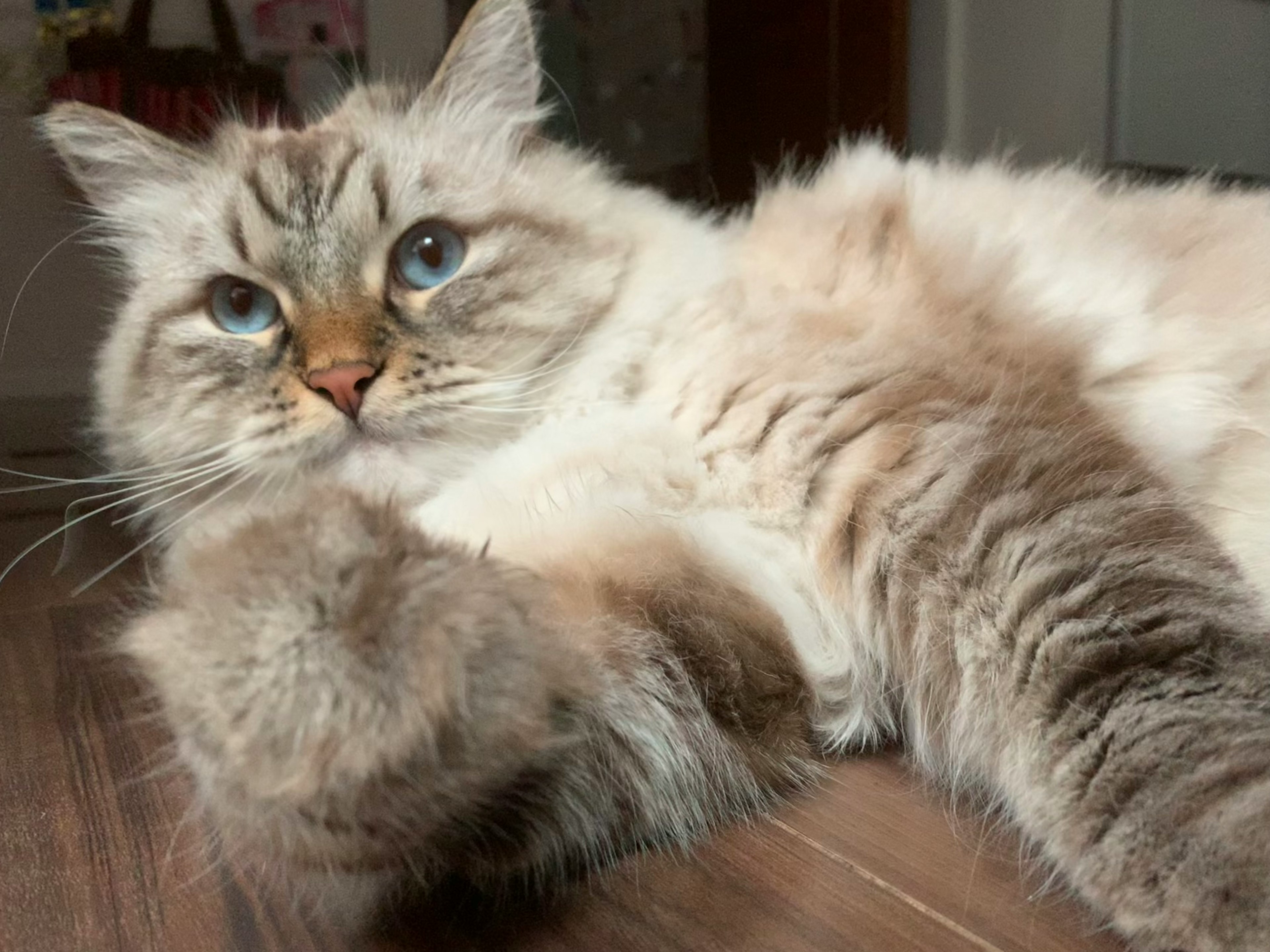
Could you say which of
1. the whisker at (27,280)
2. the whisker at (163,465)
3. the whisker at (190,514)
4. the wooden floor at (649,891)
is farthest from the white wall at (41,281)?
the wooden floor at (649,891)

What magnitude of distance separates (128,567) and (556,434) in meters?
1.35

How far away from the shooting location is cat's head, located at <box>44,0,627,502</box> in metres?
1.17

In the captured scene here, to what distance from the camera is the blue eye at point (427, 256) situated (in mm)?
1267

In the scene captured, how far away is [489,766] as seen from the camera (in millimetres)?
664

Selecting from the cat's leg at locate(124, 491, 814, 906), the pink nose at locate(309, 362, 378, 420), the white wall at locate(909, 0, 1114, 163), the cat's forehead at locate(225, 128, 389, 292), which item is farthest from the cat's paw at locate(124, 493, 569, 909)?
the white wall at locate(909, 0, 1114, 163)

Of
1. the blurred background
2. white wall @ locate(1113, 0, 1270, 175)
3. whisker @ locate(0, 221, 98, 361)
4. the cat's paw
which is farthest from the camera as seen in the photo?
white wall @ locate(1113, 0, 1270, 175)

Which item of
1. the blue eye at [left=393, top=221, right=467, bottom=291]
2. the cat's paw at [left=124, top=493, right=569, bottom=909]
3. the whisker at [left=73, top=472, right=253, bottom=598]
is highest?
the blue eye at [left=393, top=221, right=467, bottom=291]

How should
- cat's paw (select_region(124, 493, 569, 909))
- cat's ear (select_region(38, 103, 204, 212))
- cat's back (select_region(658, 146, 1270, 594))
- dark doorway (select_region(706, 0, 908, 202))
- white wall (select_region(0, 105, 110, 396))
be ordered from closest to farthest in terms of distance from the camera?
cat's paw (select_region(124, 493, 569, 909)) → cat's back (select_region(658, 146, 1270, 594)) → cat's ear (select_region(38, 103, 204, 212)) → white wall (select_region(0, 105, 110, 396)) → dark doorway (select_region(706, 0, 908, 202))

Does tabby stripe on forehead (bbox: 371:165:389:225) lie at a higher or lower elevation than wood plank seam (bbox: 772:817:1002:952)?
higher

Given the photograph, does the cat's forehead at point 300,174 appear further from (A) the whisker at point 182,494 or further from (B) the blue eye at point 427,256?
(A) the whisker at point 182,494

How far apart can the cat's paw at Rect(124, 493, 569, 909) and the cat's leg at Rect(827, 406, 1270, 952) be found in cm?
41

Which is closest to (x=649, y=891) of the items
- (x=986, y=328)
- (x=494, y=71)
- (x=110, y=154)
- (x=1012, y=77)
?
(x=986, y=328)

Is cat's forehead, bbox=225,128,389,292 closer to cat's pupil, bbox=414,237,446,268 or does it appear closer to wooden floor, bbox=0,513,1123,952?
cat's pupil, bbox=414,237,446,268

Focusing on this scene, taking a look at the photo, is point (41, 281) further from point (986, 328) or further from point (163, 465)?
point (986, 328)
